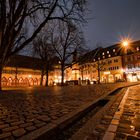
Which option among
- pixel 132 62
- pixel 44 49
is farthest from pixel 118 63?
pixel 44 49

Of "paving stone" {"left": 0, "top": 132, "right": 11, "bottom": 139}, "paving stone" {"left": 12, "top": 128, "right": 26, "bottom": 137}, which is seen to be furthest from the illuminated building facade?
"paving stone" {"left": 0, "top": 132, "right": 11, "bottom": 139}

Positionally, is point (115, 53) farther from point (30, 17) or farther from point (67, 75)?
point (30, 17)

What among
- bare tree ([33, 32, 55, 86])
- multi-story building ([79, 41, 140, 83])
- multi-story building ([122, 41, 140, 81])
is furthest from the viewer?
multi-story building ([79, 41, 140, 83])

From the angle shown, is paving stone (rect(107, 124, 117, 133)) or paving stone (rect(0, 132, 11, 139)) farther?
paving stone (rect(107, 124, 117, 133))

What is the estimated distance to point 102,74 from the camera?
7019 cm

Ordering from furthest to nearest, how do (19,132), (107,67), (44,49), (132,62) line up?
(107,67)
(132,62)
(44,49)
(19,132)

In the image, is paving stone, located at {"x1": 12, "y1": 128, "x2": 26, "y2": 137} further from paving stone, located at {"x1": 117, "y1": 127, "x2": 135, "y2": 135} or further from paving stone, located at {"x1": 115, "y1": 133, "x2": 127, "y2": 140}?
paving stone, located at {"x1": 117, "y1": 127, "x2": 135, "y2": 135}

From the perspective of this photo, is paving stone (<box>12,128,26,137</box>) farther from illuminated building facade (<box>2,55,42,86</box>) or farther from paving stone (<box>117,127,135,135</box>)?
illuminated building facade (<box>2,55,42,86</box>)

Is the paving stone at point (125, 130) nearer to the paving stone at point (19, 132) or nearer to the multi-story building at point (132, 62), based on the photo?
the paving stone at point (19, 132)

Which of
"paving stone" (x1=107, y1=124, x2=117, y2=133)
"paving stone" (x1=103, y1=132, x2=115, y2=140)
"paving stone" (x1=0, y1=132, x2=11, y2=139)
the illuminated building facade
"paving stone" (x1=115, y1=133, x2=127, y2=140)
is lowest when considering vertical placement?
"paving stone" (x1=115, y1=133, x2=127, y2=140)

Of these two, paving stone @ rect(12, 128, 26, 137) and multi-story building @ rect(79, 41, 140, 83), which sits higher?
multi-story building @ rect(79, 41, 140, 83)

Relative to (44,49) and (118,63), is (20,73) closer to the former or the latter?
(44,49)

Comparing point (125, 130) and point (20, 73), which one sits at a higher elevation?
point (20, 73)

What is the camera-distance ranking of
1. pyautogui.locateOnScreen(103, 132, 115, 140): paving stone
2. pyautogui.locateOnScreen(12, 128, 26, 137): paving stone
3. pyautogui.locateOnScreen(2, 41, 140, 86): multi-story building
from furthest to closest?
pyautogui.locateOnScreen(2, 41, 140, 86): multi-story building → pyautogui.locateOnScreen(12, 128, 26, 137): paving stone → pyautogui.locateOnScreen(103, 132, 115, 140): paving stone
